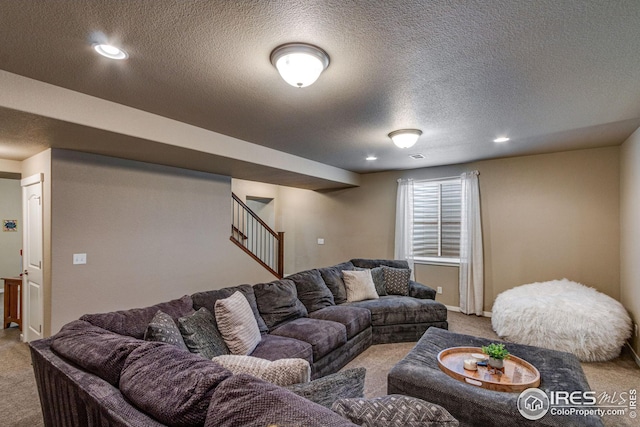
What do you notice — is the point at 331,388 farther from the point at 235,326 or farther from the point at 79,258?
the point at 79,258

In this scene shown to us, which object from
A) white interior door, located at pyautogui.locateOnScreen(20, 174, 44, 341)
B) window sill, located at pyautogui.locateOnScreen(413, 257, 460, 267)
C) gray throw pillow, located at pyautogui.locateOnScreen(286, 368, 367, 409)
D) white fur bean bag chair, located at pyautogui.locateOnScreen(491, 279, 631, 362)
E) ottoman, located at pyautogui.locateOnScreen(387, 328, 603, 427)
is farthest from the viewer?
window sill, located at pyautogui.locateOnScreen(413, 257, 460, 267)

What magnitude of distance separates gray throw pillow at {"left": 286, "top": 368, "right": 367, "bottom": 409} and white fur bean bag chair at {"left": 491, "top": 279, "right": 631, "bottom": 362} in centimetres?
316

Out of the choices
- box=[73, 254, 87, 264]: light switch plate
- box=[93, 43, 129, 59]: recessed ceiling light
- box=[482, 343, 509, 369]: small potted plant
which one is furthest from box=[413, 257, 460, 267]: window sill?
box=[93, 43, 129, 59]: recessed ceiling light

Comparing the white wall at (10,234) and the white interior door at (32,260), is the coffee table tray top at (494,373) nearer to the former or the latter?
the white interior door at (32,260)

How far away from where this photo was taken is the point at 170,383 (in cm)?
113

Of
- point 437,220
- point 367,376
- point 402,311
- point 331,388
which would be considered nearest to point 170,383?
point 331,388

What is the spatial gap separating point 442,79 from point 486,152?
107 inches

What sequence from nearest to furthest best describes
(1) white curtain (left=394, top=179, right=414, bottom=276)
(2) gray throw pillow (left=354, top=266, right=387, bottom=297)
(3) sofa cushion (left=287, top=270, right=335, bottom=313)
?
(3) sofa cushion (left=287, top=270, right=335, bottom=313)
(2) gray throw pillow (left=354, top=266, right=387, bottom=297)
(1) white curtain (left=394, top=179, right=414, bottom=276)

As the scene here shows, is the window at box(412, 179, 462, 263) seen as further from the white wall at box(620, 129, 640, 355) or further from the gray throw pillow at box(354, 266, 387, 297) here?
the white wall at box(620, 129, 640, 355)

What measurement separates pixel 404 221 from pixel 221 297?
3998 millimetres

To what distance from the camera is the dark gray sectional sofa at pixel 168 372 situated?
38.4 inches

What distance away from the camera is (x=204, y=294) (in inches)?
104

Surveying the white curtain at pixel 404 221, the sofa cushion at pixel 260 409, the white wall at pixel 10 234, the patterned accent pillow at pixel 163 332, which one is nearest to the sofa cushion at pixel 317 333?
the patterned accent pillow at pixel 163 332

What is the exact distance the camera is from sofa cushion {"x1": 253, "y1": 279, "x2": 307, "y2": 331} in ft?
10.2
